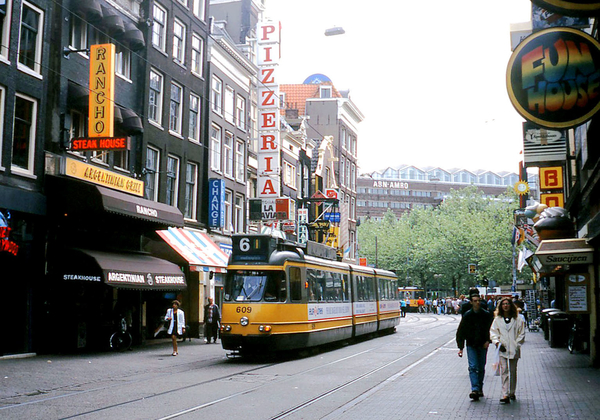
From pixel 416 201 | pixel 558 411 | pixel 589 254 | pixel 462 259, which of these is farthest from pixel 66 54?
pixel 416 201

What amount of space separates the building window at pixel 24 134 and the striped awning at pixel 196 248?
7741mm

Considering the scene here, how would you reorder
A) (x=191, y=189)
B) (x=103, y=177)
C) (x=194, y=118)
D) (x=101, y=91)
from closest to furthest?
1. (x=101, y=91)
2. (x=103, y=177)
3. (x=191, y=189)
4. (x=194, y=118)

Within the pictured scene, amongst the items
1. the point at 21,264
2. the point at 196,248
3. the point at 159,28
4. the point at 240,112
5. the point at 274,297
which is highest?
the point at 159,28

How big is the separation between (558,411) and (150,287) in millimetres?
15135

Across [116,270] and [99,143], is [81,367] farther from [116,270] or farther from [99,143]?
[99,143]

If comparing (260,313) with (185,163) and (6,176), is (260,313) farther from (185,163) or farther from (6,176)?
(185,163)

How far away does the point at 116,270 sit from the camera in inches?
839

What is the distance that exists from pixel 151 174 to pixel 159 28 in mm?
6008

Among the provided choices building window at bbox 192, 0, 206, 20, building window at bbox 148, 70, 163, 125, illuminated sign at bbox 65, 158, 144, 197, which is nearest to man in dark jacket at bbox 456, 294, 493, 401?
illuminated sign at bbox 65, 158, 144, 197

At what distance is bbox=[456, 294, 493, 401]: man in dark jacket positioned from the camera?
12.1 m

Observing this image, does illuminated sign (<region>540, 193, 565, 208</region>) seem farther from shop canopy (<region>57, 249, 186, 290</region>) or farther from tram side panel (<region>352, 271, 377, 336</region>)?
shop canopy (<region>57, 249, 186, 290</region>)

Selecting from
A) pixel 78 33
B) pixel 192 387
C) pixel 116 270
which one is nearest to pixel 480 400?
pixel 192 387

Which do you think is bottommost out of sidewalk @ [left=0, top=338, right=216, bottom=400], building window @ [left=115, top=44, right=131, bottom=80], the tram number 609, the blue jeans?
sidewalk @ [left=0, top=338, right=216, bottom=400]

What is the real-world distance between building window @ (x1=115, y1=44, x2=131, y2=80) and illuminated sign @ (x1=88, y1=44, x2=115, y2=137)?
134 inches
